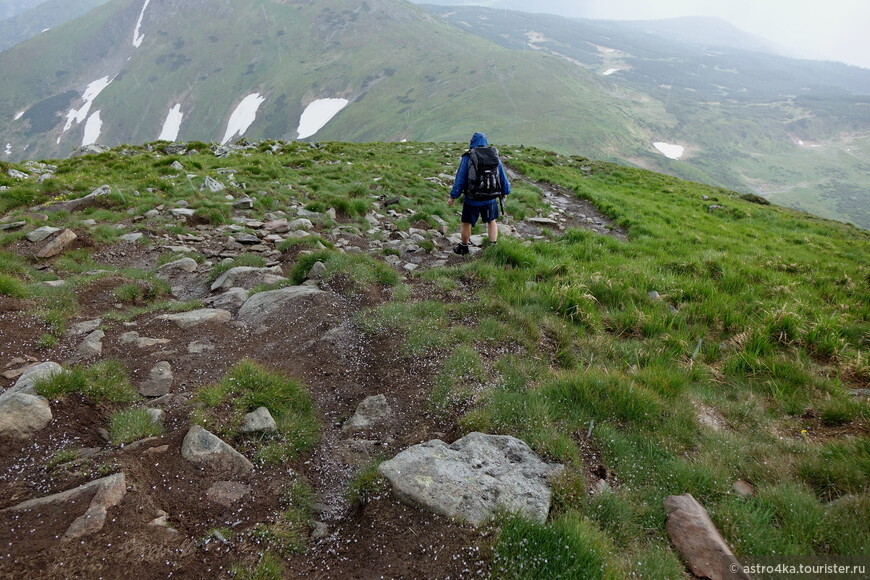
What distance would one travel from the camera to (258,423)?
15.7 feet

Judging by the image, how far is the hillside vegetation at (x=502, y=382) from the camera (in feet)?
11.3

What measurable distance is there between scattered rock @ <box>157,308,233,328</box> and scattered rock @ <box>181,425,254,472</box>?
3497 millimetres

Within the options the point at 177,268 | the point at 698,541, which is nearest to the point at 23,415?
the point at 177,268

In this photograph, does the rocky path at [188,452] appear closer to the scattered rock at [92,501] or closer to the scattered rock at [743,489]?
the scattered rock at [92,501]

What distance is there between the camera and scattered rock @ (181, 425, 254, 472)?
417 centimetres

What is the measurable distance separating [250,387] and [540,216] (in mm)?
14216

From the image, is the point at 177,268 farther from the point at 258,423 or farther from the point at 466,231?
the point at 466,231

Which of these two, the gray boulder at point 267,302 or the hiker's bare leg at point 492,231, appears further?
Result: the hiker's bare leg at point 492,231

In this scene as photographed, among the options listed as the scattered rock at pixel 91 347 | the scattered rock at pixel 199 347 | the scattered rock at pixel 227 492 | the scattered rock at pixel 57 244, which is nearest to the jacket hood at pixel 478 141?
the scattered rock at pixel 199 347

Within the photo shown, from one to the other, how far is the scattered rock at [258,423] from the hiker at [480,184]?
737cm

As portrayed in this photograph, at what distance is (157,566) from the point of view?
3.10m

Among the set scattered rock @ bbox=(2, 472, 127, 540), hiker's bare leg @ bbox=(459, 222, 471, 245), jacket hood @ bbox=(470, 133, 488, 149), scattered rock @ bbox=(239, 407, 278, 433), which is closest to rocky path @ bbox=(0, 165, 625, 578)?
scattered rock @ bbox=(2, 472, 127, 540)

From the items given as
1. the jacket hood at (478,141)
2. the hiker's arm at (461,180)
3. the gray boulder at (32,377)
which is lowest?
the gray boulder at (32,377)

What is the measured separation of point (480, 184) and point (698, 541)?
8.70 metres
